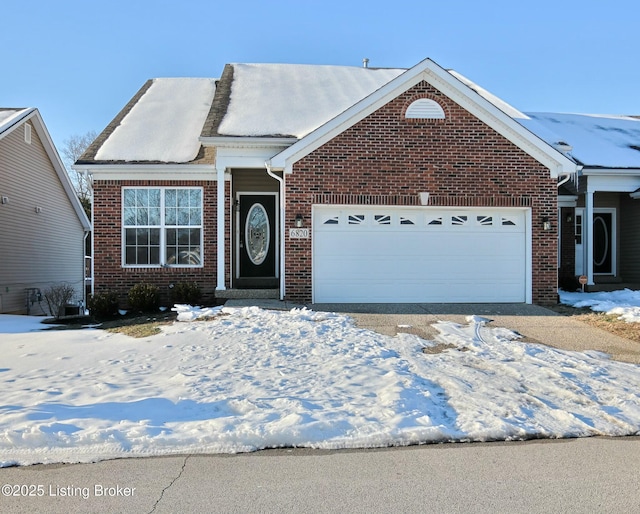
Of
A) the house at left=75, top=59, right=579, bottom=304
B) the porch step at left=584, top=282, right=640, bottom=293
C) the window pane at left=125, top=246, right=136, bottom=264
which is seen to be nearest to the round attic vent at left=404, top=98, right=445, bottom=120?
the house at left=75, top=59, right=579, bottom=304

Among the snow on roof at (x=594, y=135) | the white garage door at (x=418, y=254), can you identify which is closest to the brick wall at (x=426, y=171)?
the white garage door at (x=418, y=254)

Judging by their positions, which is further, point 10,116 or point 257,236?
point 10,116

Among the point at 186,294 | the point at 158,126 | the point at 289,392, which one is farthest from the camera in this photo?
the point at 158,126

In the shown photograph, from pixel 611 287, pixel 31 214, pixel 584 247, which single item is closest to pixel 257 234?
pixel 31 214

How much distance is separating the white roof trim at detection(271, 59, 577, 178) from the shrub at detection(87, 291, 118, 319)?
488cm

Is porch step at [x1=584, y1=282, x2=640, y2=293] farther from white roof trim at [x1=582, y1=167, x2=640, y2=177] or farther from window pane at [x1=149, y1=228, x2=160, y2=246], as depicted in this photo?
window pane at [x1=149, y1=228, x2=160, y2=246]

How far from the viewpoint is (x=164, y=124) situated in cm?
1522

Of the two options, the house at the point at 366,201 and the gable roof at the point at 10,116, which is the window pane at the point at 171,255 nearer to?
the house at the point at 366,201

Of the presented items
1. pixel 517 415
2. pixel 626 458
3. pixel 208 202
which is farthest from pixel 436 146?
pixel 626 458

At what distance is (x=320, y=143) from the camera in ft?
39.7

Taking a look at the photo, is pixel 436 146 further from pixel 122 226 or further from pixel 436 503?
pixel 436 503

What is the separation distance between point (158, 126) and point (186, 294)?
17.1ft

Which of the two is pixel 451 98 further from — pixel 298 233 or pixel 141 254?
pixel 141 254

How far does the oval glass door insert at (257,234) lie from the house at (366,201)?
1.19 meters
